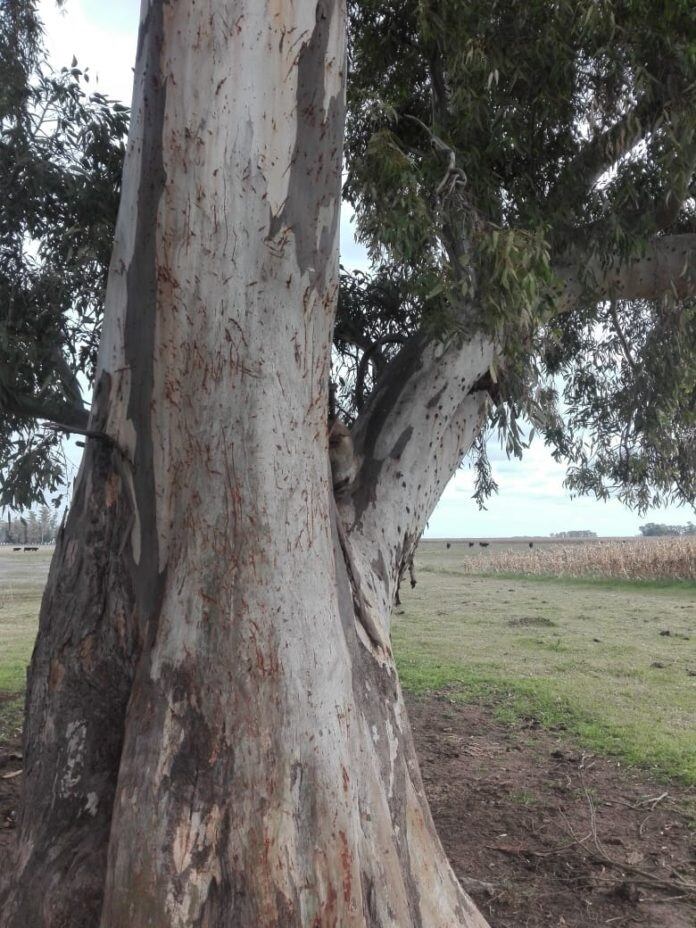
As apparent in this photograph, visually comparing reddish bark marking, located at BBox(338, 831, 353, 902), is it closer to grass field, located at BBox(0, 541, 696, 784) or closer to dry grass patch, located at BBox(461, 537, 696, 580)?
grass field, located at BBox(0, 541, 696, 784)

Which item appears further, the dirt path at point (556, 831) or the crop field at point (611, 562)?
the crop field at point (611, 562)

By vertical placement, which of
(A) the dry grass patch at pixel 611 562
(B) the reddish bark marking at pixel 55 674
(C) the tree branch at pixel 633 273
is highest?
(C) the tree branch at pixel 633 273

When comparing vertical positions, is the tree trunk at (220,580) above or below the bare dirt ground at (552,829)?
above

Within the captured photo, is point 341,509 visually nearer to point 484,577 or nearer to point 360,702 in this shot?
point 360,702

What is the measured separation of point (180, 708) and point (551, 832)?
3.00m

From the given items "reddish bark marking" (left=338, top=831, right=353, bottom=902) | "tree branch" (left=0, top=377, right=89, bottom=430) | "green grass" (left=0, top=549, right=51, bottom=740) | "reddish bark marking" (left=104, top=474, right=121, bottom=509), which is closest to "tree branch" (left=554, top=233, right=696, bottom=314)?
"reddish bark marking" (left=104, top=474, right=121, bottom=509)

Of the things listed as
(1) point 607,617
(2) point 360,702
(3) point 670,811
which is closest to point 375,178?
(2) point 360,702

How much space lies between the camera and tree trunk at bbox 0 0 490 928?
2713 millimetres

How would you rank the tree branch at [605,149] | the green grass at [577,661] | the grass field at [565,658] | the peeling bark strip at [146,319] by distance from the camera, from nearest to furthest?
the peeling bark strip at [146,319], the tree branch at [605,149], the green grass at [577,661], the grass field at [565,658]

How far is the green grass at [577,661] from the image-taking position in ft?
23.3

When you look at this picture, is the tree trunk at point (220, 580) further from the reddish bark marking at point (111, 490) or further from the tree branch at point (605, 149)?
the tree branch at point (605, 149)

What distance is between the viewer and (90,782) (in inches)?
122

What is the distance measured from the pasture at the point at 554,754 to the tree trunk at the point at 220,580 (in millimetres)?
1056

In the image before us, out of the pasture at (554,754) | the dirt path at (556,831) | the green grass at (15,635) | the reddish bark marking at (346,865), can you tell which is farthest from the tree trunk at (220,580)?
the green grass at (15,635)
